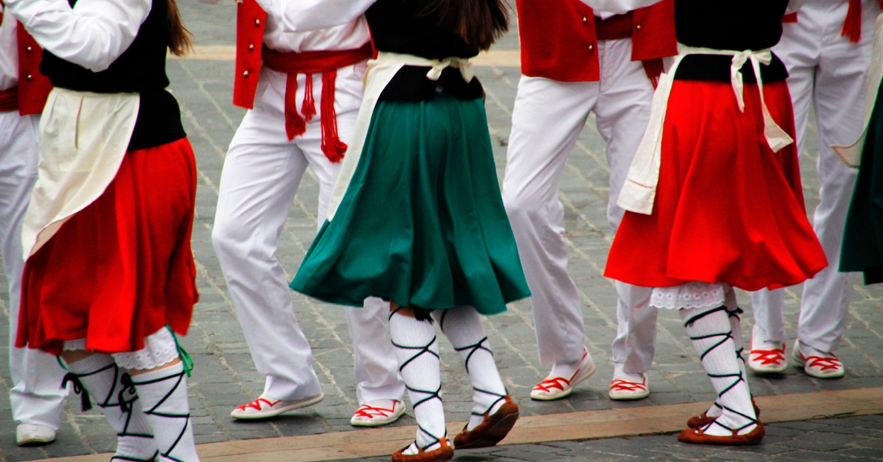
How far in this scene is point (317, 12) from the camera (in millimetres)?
3838

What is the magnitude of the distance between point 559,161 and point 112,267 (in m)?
2.05

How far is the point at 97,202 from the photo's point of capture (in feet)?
11.8

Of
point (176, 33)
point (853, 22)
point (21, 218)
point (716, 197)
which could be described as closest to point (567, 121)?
point (716, 197)

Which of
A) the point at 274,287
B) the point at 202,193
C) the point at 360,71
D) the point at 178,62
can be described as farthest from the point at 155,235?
the point at 178,62

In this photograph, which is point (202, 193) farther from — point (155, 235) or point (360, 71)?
point (155, 235)

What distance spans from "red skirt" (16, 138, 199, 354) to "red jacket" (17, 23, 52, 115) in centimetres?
90

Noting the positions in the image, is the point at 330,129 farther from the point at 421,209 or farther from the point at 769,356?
the point at 769,356

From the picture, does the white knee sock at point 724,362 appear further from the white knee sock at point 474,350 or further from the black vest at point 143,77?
the black vest at point 143,77

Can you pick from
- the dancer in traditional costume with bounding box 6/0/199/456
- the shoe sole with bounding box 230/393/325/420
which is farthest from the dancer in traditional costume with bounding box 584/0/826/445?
the dancer in traditional costume with bounding box 6/0/199/456

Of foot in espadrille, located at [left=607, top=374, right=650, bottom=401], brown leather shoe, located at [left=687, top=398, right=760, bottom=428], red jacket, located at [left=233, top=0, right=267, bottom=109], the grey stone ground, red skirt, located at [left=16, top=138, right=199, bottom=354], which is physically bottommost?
the grey stone ground

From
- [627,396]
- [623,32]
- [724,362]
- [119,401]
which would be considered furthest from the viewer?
[627,396]

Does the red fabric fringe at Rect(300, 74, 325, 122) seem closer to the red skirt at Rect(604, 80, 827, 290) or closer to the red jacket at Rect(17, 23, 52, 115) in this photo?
the red jacket at Rect(17, 23, 52, 115)

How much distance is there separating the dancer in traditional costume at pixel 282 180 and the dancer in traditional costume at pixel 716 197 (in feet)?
3.48

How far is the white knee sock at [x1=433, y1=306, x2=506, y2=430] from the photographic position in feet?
13.2
